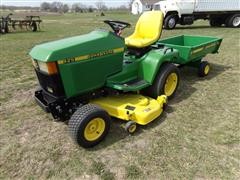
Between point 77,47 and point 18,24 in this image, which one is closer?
point 77,47

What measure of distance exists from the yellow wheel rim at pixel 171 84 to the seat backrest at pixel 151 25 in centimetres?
71

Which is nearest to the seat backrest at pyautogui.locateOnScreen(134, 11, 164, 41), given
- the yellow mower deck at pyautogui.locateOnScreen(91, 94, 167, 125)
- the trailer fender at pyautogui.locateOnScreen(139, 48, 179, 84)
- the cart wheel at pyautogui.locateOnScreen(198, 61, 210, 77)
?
the trailer fender at pyautogui.locateOnScreen(139, 48, 179, 84)

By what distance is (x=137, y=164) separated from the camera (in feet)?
9.53

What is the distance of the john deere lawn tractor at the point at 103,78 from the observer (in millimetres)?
3123

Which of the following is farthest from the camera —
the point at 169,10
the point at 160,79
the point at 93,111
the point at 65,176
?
the point at 169,10

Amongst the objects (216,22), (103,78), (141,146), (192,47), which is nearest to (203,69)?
(192,47)

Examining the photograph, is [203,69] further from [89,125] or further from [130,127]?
[89,125]

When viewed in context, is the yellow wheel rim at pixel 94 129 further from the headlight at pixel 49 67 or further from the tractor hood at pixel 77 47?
the tractor hood at pixel 77 47

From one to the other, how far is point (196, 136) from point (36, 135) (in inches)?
86.5

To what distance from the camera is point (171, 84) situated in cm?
455

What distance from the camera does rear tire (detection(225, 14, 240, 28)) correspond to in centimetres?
1567

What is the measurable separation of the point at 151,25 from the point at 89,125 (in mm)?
2338

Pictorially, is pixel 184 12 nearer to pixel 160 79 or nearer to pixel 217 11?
pixel 217 11

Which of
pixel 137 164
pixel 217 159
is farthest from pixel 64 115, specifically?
pixel 217 159
